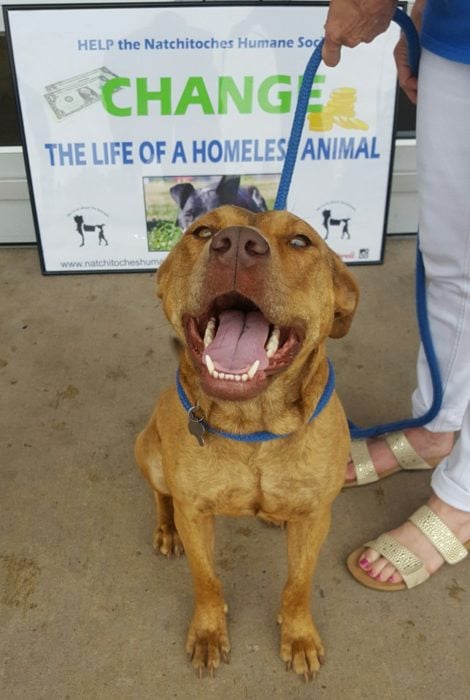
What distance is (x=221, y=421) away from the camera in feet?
6.21

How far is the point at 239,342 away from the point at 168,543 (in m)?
1.04

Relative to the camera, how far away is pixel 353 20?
6.49 feet

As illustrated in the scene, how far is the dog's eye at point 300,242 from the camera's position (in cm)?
183

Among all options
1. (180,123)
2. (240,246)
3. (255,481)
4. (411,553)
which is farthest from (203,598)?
(180,123)

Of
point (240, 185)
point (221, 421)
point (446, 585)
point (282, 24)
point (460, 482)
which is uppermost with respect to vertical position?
point (282, 24)

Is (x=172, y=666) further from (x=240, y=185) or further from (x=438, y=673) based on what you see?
(x=240, y=185)

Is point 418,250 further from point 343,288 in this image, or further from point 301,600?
point 301,600

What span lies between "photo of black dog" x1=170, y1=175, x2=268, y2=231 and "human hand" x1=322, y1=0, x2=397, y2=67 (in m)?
1.81

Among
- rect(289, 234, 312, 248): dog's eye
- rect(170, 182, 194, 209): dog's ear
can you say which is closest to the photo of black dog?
rect(170, 182, 194, 209): dog's ear

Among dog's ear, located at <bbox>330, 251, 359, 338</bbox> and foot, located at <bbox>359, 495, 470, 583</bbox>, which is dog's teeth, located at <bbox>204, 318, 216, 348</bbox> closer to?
dog's ear, located at <bbox>330, 251, 359, 338</bbox>

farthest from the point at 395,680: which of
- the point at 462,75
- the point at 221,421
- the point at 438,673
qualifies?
the point at 462,75

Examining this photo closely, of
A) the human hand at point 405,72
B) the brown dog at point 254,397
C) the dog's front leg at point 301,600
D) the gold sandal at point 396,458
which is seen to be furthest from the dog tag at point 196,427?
the human hand at point 405,72

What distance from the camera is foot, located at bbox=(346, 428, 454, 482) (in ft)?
9.16

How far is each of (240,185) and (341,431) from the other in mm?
2163
